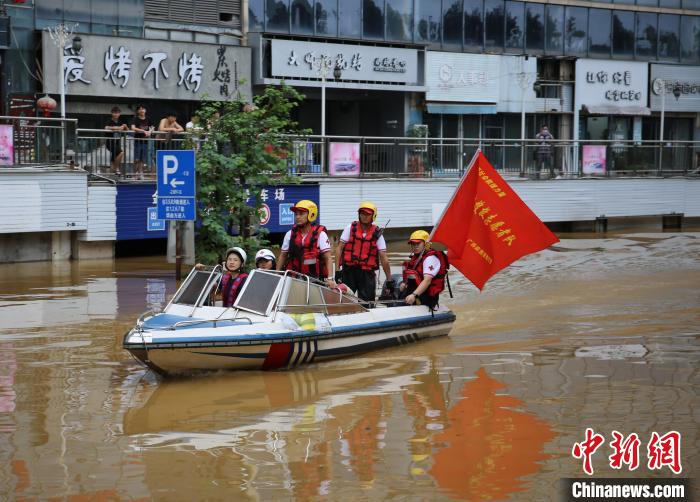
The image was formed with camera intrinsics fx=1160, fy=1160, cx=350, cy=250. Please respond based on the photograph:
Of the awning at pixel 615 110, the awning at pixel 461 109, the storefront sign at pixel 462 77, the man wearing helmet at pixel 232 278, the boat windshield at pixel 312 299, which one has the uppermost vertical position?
the storefront sign at pixel 462 77

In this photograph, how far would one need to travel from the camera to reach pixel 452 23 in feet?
135

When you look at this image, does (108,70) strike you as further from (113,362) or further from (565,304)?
(113,362)

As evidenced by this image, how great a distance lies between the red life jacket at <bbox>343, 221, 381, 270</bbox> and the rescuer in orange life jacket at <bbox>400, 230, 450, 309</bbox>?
1.51 ft

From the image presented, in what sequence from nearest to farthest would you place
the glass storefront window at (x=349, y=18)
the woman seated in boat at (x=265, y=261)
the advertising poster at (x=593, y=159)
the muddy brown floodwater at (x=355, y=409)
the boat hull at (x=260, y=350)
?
1. the muddy brown floodwater at (x=355, y=409)
2. the boat hull at (x=260, y=350)
3. the woman seated in boat at (x=265, y=261)
4. the advertising poster at (x=593, y=159)
5. the glass storefront window at (x=349, y=18)

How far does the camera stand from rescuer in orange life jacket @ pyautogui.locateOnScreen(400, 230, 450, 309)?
49.3 feet

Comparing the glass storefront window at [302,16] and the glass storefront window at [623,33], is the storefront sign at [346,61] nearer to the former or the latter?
the glass storefront window at [302,16]

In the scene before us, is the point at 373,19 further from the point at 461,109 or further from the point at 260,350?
the point at 260,350

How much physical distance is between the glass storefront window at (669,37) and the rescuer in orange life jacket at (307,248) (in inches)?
1407

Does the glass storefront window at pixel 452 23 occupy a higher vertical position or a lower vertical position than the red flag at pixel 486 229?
higher

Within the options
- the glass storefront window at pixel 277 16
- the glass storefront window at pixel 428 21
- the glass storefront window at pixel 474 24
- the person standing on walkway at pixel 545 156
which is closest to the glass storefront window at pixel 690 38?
the glass storefront window at pixel 474 24

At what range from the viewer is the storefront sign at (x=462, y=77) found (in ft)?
131

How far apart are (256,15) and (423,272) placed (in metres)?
22.3

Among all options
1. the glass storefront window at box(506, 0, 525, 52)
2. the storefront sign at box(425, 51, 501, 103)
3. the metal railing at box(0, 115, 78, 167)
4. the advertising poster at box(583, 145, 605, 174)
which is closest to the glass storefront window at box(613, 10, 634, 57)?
the glass storefront window at box(506, 0, 525, 52)

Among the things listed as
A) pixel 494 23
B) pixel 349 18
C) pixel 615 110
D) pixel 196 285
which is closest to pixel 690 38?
pixel 615 110
